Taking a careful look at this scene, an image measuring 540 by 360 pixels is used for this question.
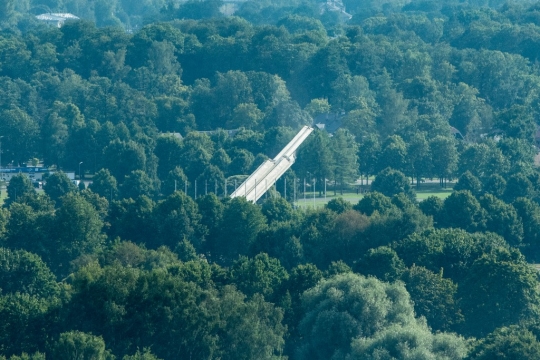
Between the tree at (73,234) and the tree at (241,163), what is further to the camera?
the tree at (241,163)

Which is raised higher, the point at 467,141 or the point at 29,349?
the point at 29,349

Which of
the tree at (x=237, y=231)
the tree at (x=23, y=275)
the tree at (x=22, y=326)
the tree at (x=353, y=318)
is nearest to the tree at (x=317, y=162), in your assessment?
the tree at (x=237, y=231)

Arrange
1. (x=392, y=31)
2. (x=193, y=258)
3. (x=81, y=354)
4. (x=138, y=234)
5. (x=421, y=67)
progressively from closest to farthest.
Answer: (x=81, y=354)
(x=193, y=258)
(x=138, y=234)
(x=421, y=67)
(x=392, y=31)

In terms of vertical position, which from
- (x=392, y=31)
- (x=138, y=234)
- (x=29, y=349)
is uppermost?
(x=29, y=349)

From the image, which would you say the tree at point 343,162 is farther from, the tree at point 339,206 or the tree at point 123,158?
the tree at point 339,206

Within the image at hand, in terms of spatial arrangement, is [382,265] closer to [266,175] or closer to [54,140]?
[266,175]

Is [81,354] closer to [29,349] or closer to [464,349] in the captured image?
[29,349]

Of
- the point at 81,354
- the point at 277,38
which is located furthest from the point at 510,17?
the point at 81,354
